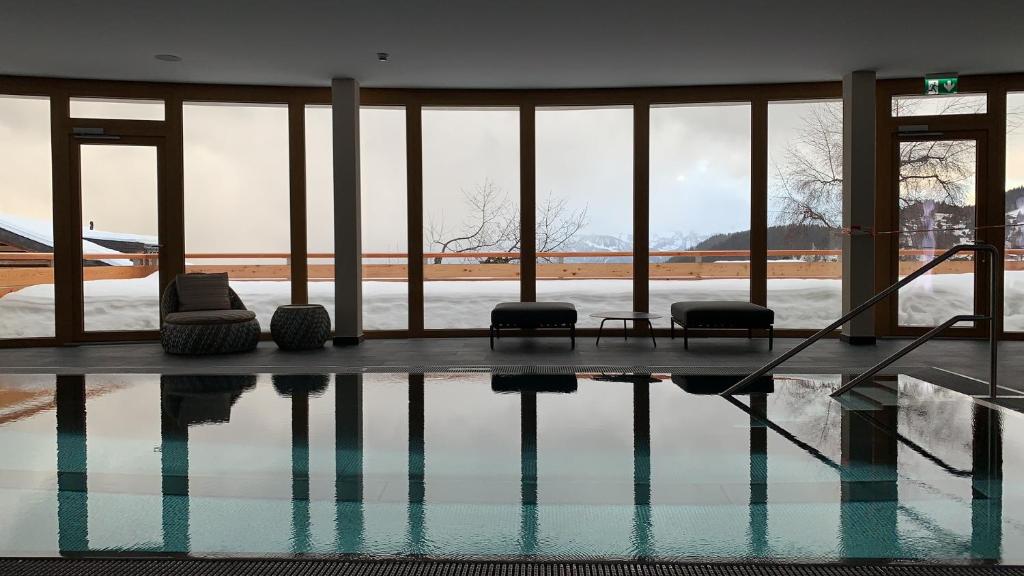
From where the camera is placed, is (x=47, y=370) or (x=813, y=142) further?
(x=813, y=142)

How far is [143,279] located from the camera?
775 centimetres

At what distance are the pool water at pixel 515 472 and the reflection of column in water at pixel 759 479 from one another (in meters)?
0.01

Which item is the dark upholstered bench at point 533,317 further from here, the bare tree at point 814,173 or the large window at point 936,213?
the large window at point 936,213

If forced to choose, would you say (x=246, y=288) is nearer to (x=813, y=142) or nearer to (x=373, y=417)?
(x=373, y=417)

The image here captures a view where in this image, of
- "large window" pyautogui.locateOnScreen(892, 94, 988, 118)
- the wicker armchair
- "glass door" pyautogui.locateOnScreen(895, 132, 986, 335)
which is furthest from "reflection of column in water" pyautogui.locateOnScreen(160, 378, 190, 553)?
"large window" pyautogui.locateOnScreen(892, 94, 988, 118)

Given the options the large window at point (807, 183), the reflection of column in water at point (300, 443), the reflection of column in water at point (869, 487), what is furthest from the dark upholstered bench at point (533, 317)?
the reflection of column in water at point (869, 487)

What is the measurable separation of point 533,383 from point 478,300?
16.0 feet

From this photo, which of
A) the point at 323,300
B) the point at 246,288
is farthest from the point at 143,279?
the point at 323,300

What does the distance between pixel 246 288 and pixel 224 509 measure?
22.4 feet

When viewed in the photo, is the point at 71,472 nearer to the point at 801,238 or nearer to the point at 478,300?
the point at 478,300

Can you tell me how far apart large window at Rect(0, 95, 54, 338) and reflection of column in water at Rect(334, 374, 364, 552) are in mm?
4646

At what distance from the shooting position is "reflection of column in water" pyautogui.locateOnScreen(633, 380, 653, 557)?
2.22 m

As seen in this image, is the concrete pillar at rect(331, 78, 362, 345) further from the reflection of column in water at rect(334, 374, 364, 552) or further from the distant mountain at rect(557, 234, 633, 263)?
the distant mountain at rect(557, 234, 633, 263)

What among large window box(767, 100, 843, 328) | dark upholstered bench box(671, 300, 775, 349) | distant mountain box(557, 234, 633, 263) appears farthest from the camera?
distant mountain box(557, 234, 633, 263)
